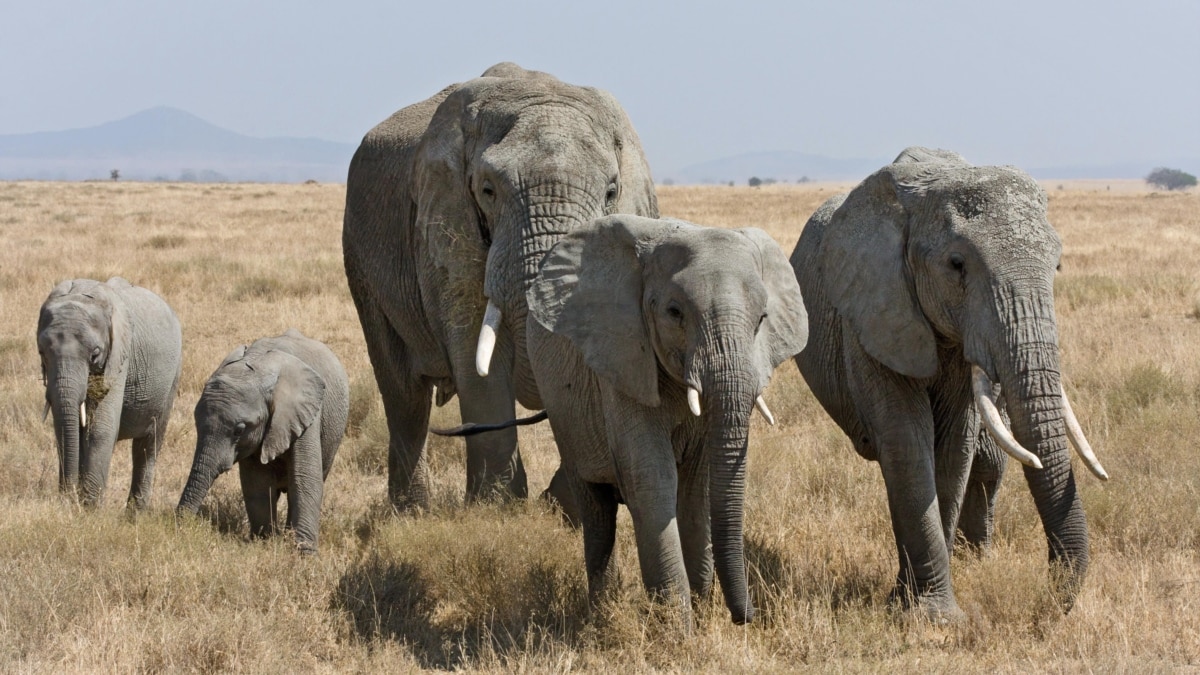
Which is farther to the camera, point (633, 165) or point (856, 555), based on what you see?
point (633, 165)

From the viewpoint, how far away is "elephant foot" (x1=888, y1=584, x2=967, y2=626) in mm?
5469

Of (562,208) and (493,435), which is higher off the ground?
(562,208)

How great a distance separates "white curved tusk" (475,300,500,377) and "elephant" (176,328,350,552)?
1461 millimetres

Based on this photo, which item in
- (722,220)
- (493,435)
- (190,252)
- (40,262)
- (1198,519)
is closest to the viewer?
(1198,519)

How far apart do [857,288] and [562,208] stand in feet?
4.46

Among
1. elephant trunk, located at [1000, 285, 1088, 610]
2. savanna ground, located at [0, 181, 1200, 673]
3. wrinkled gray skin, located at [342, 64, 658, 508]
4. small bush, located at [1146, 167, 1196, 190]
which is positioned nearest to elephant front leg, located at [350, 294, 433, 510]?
wrinkled gray skin, located at [342, 64, 658, 508]

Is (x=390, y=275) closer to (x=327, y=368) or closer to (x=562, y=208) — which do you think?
(x=327, y=368)

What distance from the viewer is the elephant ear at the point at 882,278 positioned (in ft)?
17.6

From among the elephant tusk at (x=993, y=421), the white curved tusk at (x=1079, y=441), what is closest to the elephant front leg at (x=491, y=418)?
the elephant tusk at (x=993, y=421)

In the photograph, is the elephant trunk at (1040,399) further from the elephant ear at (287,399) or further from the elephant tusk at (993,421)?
the elephant ear at (287,399)

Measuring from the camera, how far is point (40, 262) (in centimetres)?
1978

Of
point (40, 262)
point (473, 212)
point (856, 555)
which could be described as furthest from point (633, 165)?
point (40, 262)

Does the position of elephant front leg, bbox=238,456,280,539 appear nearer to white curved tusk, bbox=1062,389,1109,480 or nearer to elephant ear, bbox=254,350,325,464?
elephant ear, bbox=254,350,325,464

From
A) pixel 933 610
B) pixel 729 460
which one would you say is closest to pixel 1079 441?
pixel 933 610
